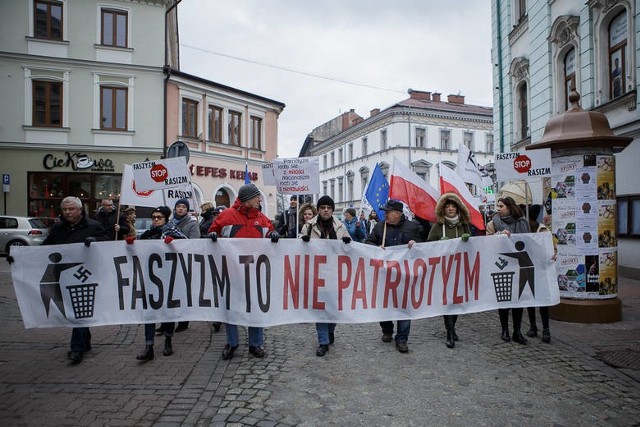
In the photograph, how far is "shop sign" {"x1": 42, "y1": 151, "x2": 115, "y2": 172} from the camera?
73.7 feet

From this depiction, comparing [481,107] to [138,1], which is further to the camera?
[481,107]

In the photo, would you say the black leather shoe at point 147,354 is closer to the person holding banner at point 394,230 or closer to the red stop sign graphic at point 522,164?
the person holding banner at point 394,230

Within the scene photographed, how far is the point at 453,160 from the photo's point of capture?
5203 centimetres

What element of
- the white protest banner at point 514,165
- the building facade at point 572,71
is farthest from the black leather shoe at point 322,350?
the building facade at point 572,71

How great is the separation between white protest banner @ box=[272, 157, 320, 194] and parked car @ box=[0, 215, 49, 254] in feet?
43.8

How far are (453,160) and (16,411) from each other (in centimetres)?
5134

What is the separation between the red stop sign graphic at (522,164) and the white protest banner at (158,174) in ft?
19.3

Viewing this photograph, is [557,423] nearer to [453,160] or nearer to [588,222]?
[588,222]

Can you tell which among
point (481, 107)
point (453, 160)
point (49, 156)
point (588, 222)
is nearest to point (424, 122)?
point (453, 160)

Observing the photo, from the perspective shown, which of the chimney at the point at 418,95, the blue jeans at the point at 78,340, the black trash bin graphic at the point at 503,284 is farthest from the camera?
the chimney at the point at 418,95

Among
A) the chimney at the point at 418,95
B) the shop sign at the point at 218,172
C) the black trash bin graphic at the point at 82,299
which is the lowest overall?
the black trash bin graphic at the point at 82,299

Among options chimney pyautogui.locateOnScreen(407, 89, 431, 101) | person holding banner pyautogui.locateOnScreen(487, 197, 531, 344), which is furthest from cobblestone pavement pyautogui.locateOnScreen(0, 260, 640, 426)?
chimney pyautogui.locateOnScreen(407, 89, 431, 101)

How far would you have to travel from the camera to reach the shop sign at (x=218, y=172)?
1020 inches

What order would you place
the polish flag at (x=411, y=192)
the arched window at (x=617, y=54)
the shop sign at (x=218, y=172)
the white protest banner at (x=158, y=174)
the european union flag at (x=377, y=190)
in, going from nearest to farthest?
the polish flag at (x=411, y=192) → the white protest banner at (x=158, y=174) → the european union flag at (x=377, y=190) → the arched window at (x=617, y=54) → the shop sign at (x=218, y=172)
